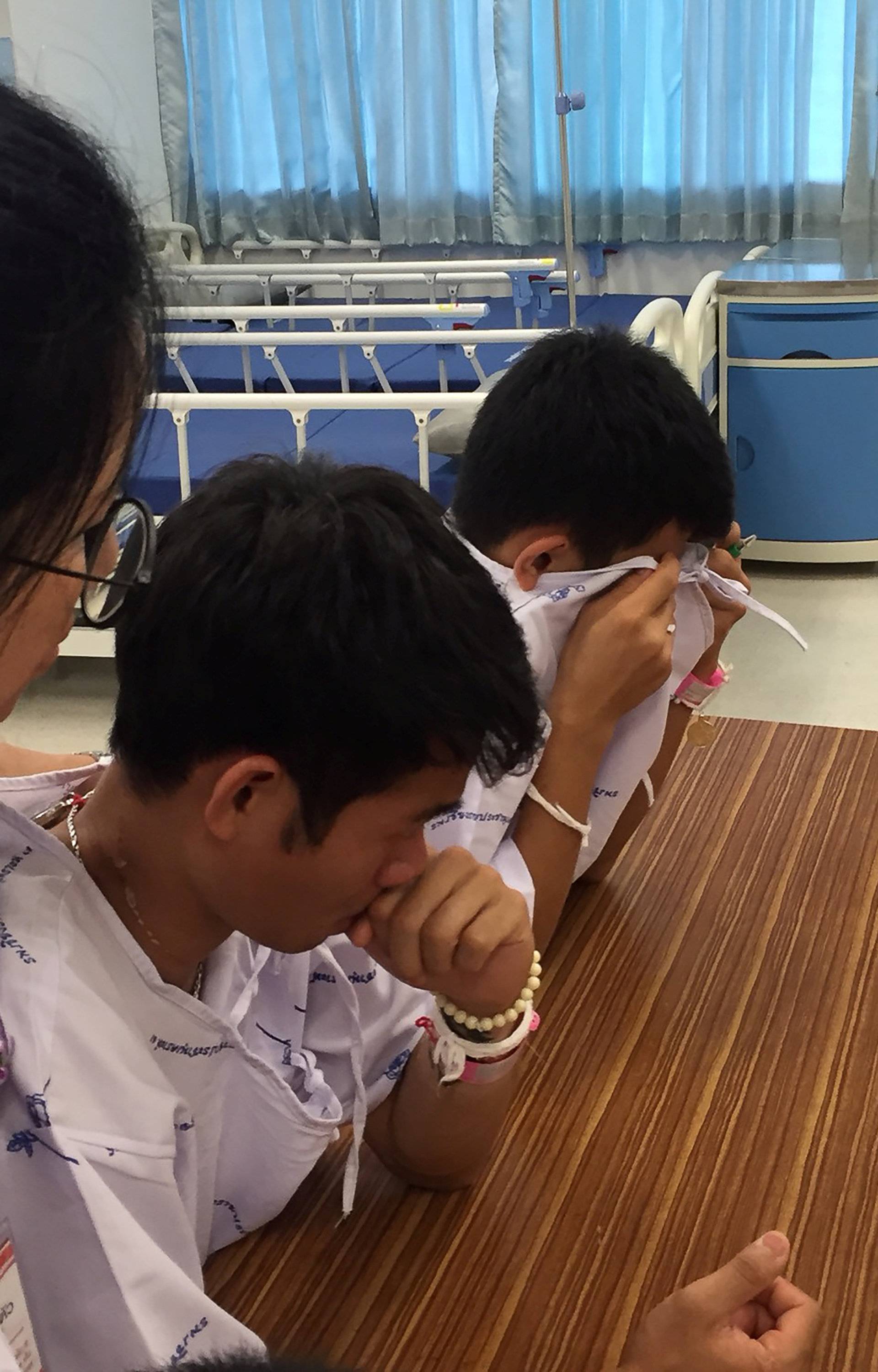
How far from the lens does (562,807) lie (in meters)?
1.08

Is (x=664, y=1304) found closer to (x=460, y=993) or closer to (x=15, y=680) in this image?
(x=460, y=993)

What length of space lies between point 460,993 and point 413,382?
283cm

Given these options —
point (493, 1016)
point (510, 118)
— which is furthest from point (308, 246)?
point (493, 1016)

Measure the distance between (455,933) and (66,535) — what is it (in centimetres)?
34

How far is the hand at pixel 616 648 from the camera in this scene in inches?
42.6

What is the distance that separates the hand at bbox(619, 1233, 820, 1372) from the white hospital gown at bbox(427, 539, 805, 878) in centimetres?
39

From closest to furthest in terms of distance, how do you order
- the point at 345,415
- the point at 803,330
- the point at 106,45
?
→ the point at 345,415, the point at 803,330, the point at 106,45

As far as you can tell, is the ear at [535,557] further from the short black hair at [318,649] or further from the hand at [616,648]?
the short black hair at [318,649]

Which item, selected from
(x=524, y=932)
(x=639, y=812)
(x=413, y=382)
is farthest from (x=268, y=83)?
(x=524, y=932)

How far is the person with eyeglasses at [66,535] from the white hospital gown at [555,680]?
40 centimetres

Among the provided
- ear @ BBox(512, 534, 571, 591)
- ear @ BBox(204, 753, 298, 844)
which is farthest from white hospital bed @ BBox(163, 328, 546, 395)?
ear @ BBox(204, 753, 298, 844)

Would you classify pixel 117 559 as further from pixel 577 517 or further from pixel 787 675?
pixel 787 675

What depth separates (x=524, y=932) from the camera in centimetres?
79

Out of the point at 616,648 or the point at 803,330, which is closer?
the point at 616,648
